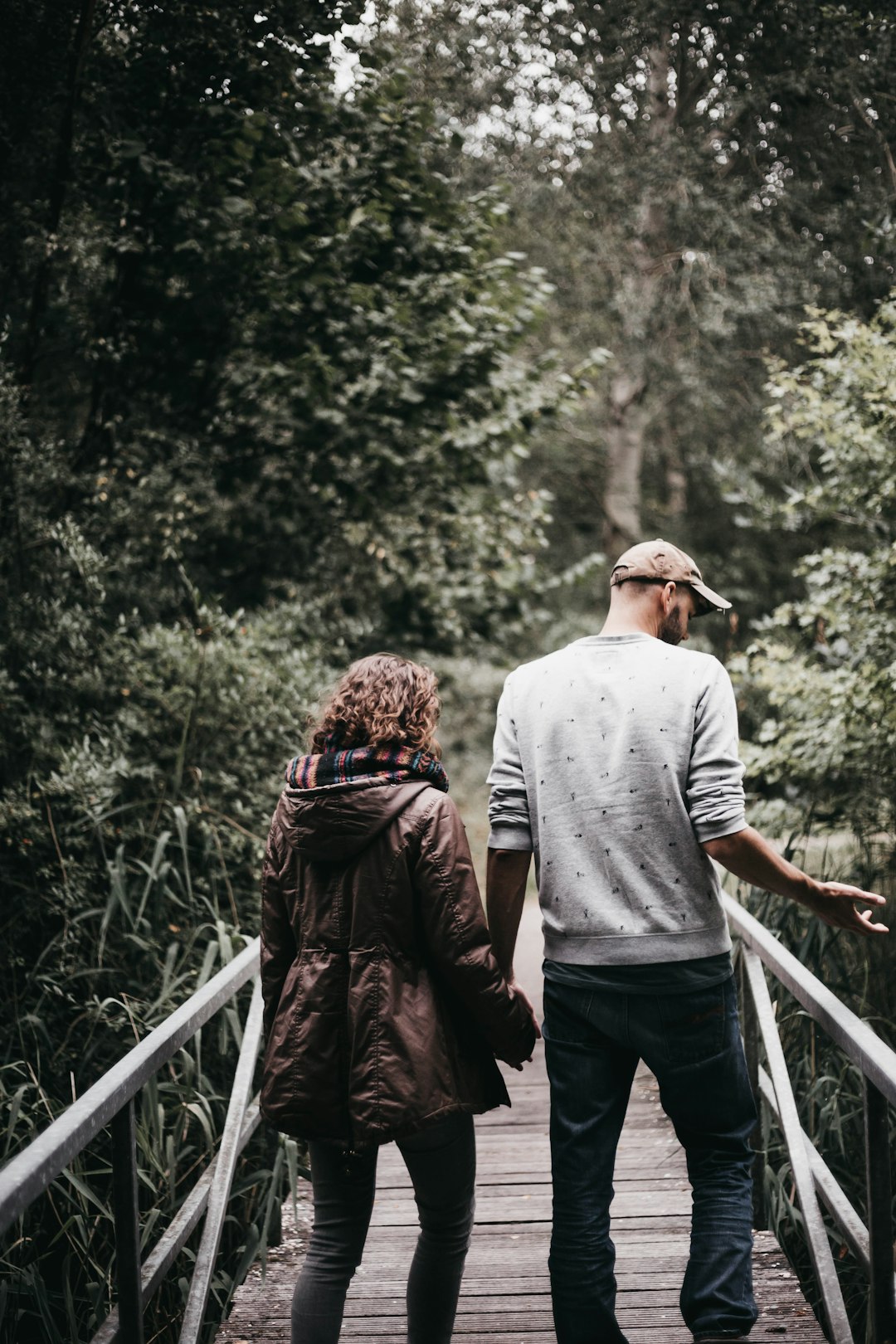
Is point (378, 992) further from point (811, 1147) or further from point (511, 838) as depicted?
point (811, 1147)

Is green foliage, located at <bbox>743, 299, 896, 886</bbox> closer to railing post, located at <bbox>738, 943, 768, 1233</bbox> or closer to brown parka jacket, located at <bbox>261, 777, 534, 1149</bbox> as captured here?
railing post, located at <bbox>738, 943, 768, 1233</bbox>

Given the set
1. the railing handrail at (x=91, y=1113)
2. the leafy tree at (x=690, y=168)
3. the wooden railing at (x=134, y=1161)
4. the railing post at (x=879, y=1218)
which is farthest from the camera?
the leafy tree at (x=690, y=168)

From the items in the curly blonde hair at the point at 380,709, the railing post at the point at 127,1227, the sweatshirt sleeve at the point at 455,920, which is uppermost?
the curly blonde hair at the point at 380,709

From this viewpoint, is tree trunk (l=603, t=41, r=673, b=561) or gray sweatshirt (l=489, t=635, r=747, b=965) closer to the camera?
gray sweatshirt (l=489, t=635, r=747, b=965)

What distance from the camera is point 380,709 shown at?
227 centimetres

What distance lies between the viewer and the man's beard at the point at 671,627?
2455mm

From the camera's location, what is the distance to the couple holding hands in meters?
2.19

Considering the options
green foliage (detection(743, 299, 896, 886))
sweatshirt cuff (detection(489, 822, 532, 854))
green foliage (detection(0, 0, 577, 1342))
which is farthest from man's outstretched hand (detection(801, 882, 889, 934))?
green foliage (detection(743, 299, 896, 886))

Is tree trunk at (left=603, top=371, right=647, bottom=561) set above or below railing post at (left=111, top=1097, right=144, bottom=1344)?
above

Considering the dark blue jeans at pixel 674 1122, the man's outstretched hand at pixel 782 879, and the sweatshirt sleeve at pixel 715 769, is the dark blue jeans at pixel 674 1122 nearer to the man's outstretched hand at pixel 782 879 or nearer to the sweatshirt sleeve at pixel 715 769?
the man's outstretched hand at pixel 782 879

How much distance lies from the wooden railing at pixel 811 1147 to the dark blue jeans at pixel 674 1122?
0.23 metres

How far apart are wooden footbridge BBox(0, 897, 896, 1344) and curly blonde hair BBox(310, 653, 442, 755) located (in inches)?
27.9

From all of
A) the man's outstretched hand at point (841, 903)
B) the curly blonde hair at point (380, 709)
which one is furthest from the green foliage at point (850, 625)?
the curly blonde hair at point (380, 709)

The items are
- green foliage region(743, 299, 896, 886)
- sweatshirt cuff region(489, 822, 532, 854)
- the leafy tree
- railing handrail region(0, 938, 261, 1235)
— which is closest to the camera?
railing handrail region(0, 938, 261, 1235)
